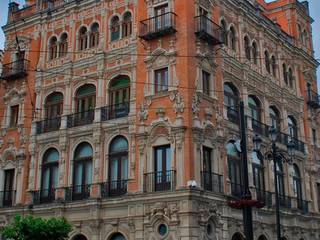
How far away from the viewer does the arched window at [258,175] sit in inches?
1150

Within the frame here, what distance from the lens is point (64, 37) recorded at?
31656 millimetres

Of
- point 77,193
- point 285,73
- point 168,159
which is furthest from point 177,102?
point 285,73

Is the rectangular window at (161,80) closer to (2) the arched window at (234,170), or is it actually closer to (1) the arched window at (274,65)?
(2) the arched window at (234,170)

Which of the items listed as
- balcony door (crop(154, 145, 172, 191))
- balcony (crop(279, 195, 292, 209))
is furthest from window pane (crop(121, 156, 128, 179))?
balcony (crop(279, 195, 292, 209))

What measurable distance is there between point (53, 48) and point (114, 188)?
10600 millimetres

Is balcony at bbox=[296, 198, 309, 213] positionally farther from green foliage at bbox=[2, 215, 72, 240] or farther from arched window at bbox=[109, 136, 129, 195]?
green foliage at bbox=[2, 215, 72, 240]

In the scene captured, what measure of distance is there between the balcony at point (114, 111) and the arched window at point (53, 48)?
6.07 meters

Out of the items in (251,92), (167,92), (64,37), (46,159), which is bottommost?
(46,159)

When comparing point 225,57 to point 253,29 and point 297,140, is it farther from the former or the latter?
point 297,140

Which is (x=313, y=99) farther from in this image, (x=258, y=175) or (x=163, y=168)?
(x=163, y=168)

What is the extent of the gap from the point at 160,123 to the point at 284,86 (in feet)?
44.6

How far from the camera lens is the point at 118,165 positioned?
87.3ft

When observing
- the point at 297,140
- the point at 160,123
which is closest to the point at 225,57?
the point at 160,123

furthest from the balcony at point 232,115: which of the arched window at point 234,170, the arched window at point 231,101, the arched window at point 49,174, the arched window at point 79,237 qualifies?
the arched window at point 79,237
